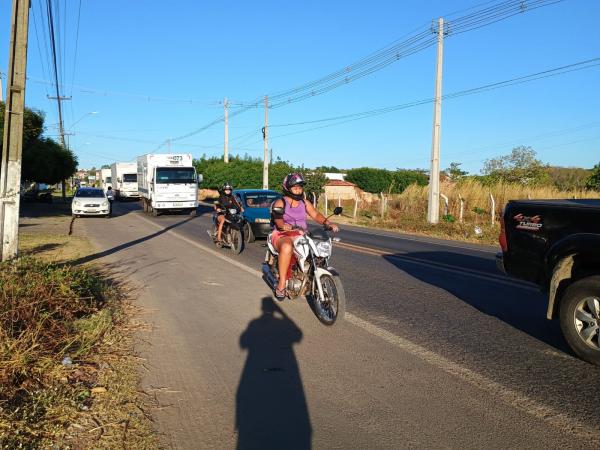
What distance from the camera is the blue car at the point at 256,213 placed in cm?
1529

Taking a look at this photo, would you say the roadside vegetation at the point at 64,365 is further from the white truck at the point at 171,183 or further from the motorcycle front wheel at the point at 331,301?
the white truck at the point at 171,183

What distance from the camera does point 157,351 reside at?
17.9ft

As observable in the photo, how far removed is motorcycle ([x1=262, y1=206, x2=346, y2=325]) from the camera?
6.27 meters

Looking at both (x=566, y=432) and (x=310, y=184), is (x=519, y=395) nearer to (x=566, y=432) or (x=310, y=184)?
(x=566, y=432)

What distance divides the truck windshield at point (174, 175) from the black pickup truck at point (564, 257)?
78.6ft

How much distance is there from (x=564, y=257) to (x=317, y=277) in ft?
8.79

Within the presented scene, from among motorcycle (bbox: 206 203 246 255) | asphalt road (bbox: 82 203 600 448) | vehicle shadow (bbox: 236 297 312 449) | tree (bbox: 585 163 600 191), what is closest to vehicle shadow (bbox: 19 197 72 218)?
motorcycle (bbox: 206 203 246 255)

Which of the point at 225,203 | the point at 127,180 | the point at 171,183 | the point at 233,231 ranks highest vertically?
the point at 127,180

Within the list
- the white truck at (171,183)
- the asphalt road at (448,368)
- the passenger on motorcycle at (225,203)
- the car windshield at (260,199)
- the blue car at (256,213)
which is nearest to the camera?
the asphalt road at (448,368)

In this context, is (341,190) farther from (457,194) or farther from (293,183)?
(293,183)

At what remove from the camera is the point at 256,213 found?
15.5 m

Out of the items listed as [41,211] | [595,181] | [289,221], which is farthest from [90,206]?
[595,181]

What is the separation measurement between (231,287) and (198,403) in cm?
475

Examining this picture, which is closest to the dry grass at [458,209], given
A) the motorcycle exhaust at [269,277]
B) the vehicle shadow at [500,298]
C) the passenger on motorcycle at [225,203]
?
the passenger on motorcycle at [225,203]
